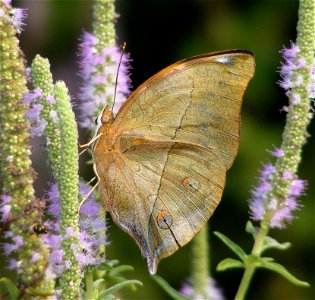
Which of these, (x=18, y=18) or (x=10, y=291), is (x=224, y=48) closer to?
(x=18, y=18)

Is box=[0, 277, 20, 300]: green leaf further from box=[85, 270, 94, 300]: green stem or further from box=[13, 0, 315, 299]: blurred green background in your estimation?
box=[13, 0, 315, 299]: blurred green background

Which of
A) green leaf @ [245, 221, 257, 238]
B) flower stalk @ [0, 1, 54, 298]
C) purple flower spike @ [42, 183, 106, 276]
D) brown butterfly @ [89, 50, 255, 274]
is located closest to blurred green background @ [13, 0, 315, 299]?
brown butterfly @ [89, 50, 255, 274]

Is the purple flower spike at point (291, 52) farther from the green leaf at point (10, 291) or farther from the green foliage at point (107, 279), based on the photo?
the green leaf at point (10, 291)

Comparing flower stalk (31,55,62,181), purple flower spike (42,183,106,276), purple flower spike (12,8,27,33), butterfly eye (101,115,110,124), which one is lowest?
purple flower spike (42,183,106,276)

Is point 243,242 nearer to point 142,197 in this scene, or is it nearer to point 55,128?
point 142,197

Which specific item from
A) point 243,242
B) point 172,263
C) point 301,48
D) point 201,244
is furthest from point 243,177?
point 301,48

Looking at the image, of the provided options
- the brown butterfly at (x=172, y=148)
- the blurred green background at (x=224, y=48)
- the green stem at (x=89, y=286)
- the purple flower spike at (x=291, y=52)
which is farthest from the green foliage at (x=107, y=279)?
the blurred green background at (x=224, y=48)

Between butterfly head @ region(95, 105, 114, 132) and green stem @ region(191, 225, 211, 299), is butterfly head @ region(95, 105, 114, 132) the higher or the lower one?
the higher one
